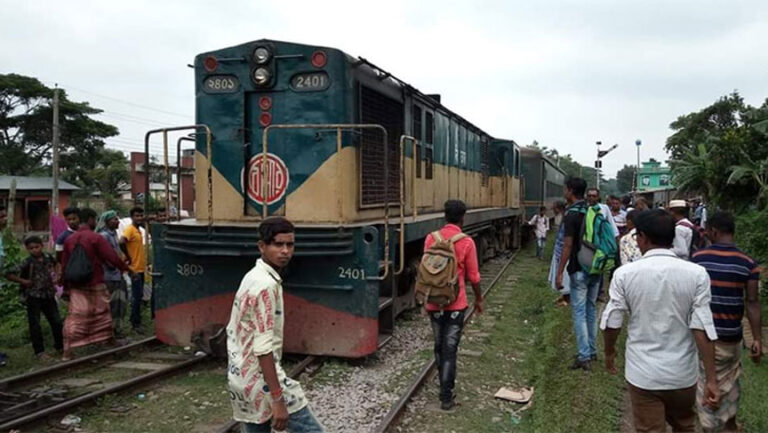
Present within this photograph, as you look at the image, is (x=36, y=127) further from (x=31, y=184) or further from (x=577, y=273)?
(x=577, y=273)

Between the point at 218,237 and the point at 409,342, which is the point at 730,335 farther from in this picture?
the point at 218,237

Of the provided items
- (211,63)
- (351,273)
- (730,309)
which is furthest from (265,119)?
(730,309)

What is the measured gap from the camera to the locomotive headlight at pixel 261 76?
666 cm

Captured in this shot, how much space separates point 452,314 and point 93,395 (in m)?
3.08

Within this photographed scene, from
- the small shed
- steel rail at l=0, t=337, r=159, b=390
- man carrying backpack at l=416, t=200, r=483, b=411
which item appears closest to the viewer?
man carrying backpack at l=416, t=200, r=483, b=411

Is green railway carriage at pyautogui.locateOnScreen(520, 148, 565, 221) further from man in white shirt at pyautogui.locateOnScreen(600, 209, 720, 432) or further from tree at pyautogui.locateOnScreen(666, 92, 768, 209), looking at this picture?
man in white shirt at pyautogui.locateOnScreen(600, 209, 720, 432)

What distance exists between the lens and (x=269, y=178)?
677 cm

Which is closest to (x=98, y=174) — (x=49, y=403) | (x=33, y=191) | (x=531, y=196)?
(x=33, y=191)

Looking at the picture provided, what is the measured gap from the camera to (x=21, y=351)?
23.1ft

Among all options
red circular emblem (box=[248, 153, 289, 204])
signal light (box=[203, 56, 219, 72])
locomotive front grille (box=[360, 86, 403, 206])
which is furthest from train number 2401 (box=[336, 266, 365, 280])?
signal light (box=[203, 56, 219, 72])

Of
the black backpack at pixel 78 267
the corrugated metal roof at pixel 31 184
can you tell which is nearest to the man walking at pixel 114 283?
the black backpack at pixel 78 267

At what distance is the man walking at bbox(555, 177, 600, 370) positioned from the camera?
5.95 metres

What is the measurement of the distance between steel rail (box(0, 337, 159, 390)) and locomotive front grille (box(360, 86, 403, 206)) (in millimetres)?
3020

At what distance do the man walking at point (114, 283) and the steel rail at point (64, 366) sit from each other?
2.16 ft
